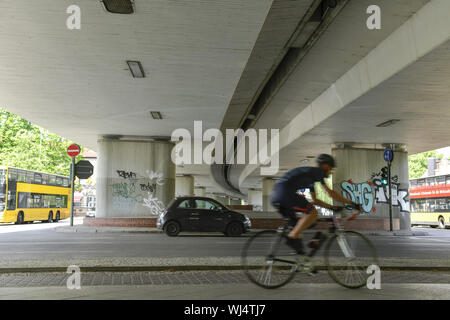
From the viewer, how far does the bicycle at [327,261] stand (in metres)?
→ 5.50

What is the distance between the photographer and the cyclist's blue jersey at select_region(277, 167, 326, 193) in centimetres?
543

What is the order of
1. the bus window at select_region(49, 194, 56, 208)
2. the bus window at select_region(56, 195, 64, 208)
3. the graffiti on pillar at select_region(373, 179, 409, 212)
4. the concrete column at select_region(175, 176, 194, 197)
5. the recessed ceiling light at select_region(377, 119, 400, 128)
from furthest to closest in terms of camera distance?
1. the concrete column at select_region(175, 176, 194, 197)
2. the bus window at select_region(56, 195, 64, 208)
3. the bus window at select_region(49, 194, 56, 208)
4. the graffiti on pillar at select_region(373, 179, 409, 212)
5. the recessed ceiling light at select_region(377, 119, 400, 128)

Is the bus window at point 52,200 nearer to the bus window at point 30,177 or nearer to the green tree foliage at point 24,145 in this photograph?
the bus window at point 30,177

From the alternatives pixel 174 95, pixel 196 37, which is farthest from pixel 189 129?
pixel 196 37

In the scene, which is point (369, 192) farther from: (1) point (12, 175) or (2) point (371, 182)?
(1) point (12, 175)

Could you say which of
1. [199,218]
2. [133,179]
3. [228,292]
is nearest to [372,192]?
[199,218]

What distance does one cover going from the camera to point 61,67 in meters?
12.1

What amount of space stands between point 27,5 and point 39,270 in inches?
204

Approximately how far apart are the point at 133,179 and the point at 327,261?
61.6 ft

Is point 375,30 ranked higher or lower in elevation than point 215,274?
higher

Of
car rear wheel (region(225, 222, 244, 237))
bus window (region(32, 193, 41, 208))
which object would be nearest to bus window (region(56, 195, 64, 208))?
bus window (region(32, 193, 41, 208))

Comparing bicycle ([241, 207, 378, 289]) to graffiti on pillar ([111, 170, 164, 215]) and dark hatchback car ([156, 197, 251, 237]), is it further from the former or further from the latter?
graffiti on pillar ([111, 170, 164, 215])

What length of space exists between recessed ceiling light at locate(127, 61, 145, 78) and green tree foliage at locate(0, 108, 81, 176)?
29.8 m
